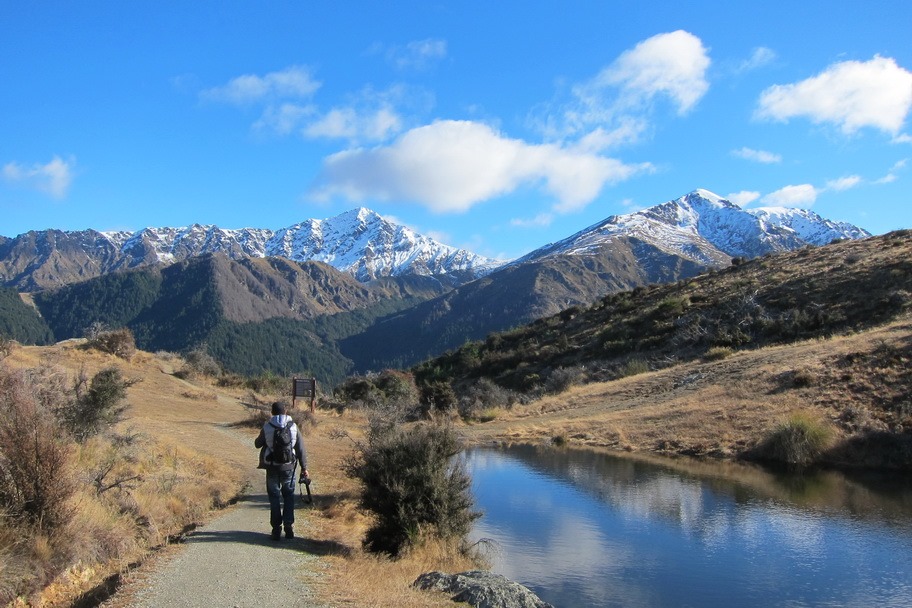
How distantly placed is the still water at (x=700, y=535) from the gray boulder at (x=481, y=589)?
77.3 inches

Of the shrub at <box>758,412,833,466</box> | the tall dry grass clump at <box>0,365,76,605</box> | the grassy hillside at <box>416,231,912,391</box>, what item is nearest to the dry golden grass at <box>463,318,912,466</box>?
the shrub at <box>758,412,833,466</box>

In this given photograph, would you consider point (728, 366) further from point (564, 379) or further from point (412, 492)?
point (412, 492)

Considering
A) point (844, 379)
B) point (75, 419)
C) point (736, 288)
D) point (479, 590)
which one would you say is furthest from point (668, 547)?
point (736, 288)

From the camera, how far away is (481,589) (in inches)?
307

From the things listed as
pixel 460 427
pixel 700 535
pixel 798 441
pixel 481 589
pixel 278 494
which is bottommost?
pixel 700 535

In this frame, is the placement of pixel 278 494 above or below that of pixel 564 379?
below

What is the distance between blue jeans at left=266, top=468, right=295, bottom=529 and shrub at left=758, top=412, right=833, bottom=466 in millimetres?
17861

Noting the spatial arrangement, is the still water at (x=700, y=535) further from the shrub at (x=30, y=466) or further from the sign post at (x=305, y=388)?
the sign post at (x=305, y=388)

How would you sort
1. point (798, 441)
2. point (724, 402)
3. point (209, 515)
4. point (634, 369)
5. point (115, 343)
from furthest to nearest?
point (634, 369) → point (115, 343) → point (724, 402) → point (798, 441) → point (209, 515)

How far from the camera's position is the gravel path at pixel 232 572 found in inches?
267

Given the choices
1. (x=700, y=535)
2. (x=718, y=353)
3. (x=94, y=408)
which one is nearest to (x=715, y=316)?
(x=718, y=353)

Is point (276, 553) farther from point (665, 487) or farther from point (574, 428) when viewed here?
point (574, 428)

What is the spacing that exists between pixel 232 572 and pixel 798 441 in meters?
19.8

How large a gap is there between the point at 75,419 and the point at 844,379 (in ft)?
85.5
